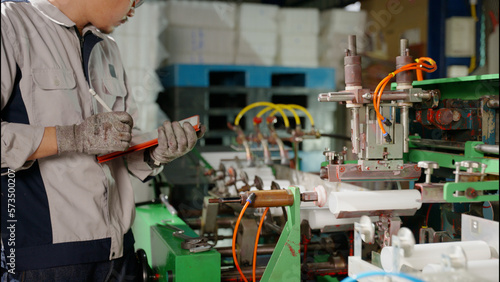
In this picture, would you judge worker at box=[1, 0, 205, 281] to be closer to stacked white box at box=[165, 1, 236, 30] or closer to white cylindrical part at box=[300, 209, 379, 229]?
white cylindrical part at box=[300, 209, 379, 229]

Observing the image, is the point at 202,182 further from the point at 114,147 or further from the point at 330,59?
the point at 330,59

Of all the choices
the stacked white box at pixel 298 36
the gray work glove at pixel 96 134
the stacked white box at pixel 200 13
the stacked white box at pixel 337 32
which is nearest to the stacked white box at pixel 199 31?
the stacked white box at pixel 200 13

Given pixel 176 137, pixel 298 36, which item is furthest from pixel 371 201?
pixel 298 36

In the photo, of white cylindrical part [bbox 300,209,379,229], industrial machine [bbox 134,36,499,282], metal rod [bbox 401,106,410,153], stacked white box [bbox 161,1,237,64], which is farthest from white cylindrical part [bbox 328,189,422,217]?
stacked white box [bbox 161,1,237,64]

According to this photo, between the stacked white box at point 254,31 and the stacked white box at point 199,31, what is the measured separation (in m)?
0.08

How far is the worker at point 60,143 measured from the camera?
1.50m

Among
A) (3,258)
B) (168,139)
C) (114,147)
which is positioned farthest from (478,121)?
(3,258)

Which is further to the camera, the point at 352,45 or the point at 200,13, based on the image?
the point at 200,13

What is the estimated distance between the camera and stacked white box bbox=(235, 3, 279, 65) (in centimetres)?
445

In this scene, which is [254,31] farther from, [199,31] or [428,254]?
[428,254]

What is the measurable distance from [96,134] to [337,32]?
11.2ft

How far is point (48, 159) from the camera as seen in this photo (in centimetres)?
159

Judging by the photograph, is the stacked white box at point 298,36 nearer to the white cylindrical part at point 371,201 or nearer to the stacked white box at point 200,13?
the stacked white box at point 200,13

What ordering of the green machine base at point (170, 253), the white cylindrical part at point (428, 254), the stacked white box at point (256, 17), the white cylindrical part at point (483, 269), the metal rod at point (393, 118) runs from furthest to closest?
the stacked white box at point (256, 17), the green machine base at point (170, 253), the metal rod at point (393, 118), the white cylindrical part at point (428, 254), the white cylindrical part at point (483, 269)
